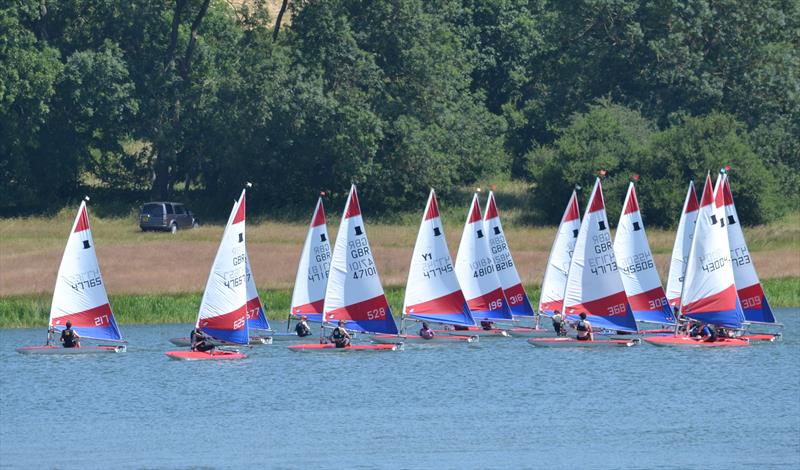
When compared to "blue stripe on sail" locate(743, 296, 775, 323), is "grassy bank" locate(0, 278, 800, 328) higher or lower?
lower

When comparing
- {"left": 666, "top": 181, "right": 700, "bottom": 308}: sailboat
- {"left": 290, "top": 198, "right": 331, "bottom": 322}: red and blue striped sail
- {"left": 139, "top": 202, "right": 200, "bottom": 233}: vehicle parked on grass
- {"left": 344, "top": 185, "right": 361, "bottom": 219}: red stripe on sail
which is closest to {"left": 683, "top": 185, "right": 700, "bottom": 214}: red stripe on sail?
{"left": 666, "top": 181, "right": 700, "bottom": 308}: sailboat

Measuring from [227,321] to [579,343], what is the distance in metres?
14.4

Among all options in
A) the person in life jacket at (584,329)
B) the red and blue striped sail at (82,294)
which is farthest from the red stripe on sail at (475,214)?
the red and blue striped sail at (82,294)

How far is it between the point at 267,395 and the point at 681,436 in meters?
15.4

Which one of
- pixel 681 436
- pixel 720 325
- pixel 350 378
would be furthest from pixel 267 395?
pixel 720 325

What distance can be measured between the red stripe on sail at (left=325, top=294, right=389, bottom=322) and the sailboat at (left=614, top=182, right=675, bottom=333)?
10161 mm

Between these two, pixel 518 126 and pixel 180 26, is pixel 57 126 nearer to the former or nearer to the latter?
pixel 180 26

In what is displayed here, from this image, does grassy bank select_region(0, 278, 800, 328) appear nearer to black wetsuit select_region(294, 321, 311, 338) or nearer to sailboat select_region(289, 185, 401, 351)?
black wetsuit select_region(294, 321, 311, 338)

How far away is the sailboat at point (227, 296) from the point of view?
61469 mm

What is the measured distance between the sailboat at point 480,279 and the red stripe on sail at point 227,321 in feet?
41.4

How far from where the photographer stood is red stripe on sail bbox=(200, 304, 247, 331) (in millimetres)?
62250

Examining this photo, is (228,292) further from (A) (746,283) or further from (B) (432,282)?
(A) (746,283)

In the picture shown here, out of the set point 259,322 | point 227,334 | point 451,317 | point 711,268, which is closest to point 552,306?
point 451,317

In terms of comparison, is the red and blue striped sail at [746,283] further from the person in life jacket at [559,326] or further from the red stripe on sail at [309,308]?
the red stripe on sail at [309,308]
